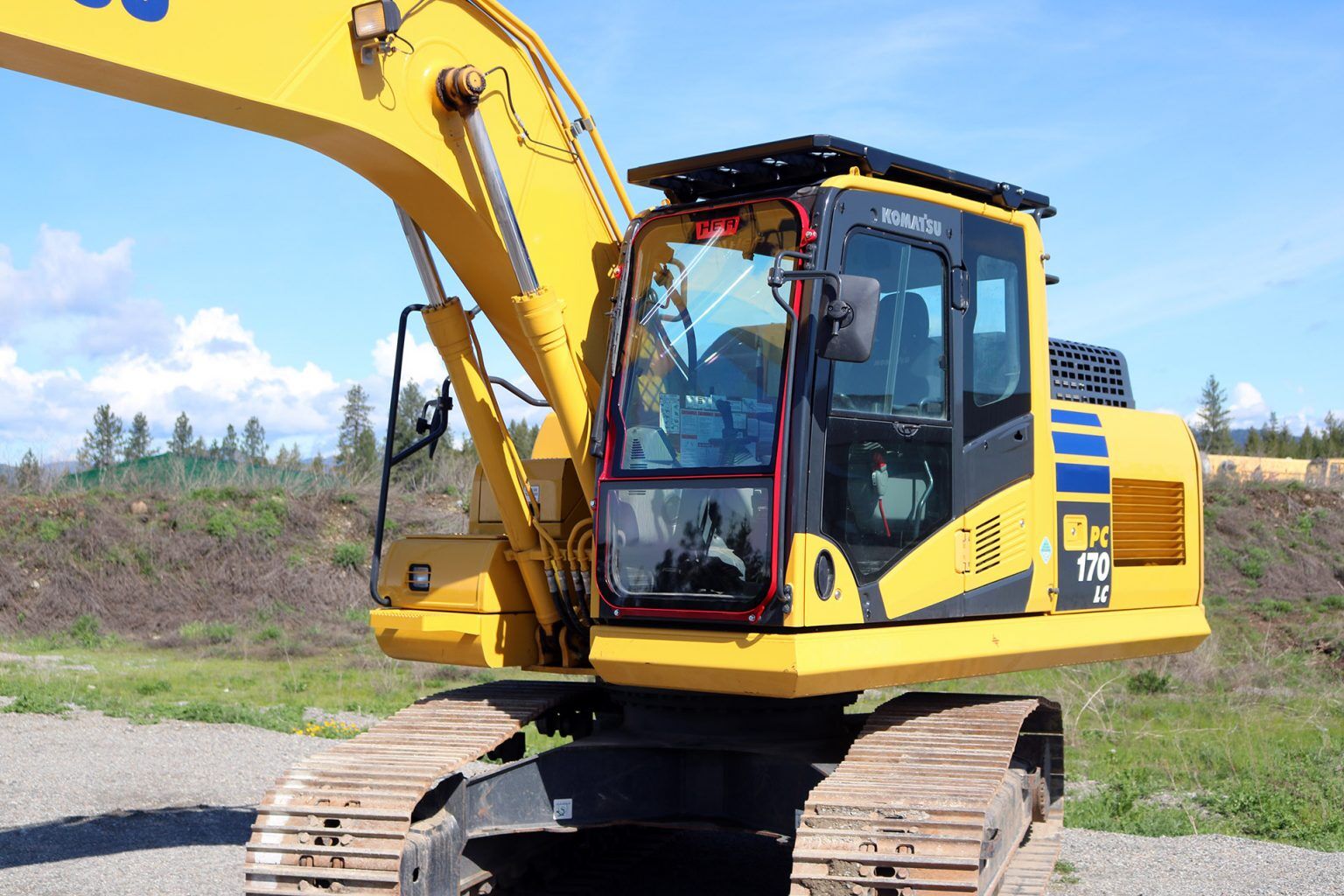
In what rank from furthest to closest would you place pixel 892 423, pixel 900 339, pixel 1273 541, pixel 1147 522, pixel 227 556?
pixel 1273 541, pixel 227 556, pixel 1147 522, pixel 900 339, pixel 892 423

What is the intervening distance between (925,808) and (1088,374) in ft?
11.2

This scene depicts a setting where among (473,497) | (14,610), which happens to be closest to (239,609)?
(14,610)

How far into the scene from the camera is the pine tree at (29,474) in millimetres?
25484

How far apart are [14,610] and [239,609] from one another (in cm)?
357

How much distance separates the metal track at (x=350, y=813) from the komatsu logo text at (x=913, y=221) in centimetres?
271

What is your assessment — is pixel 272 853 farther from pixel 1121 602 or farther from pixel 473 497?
pixel 1121 602

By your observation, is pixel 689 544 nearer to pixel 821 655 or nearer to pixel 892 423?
pixel 821 655

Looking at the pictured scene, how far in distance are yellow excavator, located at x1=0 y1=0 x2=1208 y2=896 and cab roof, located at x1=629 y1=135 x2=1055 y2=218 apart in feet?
0.06

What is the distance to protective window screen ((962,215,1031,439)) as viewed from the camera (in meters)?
5.88

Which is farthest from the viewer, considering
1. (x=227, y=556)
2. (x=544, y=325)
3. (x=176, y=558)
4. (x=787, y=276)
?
(x=227, y=556)

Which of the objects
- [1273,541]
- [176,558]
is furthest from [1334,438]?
[176,558]

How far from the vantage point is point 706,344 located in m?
5.51

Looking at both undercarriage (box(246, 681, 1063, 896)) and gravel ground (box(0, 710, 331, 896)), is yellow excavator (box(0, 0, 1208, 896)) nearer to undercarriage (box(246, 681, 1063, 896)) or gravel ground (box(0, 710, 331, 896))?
undercarriage (box(246, 681, 1063, 896))

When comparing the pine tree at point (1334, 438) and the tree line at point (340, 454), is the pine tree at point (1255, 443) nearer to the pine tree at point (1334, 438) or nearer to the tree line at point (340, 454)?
the pine tree at point (1334, 438)
